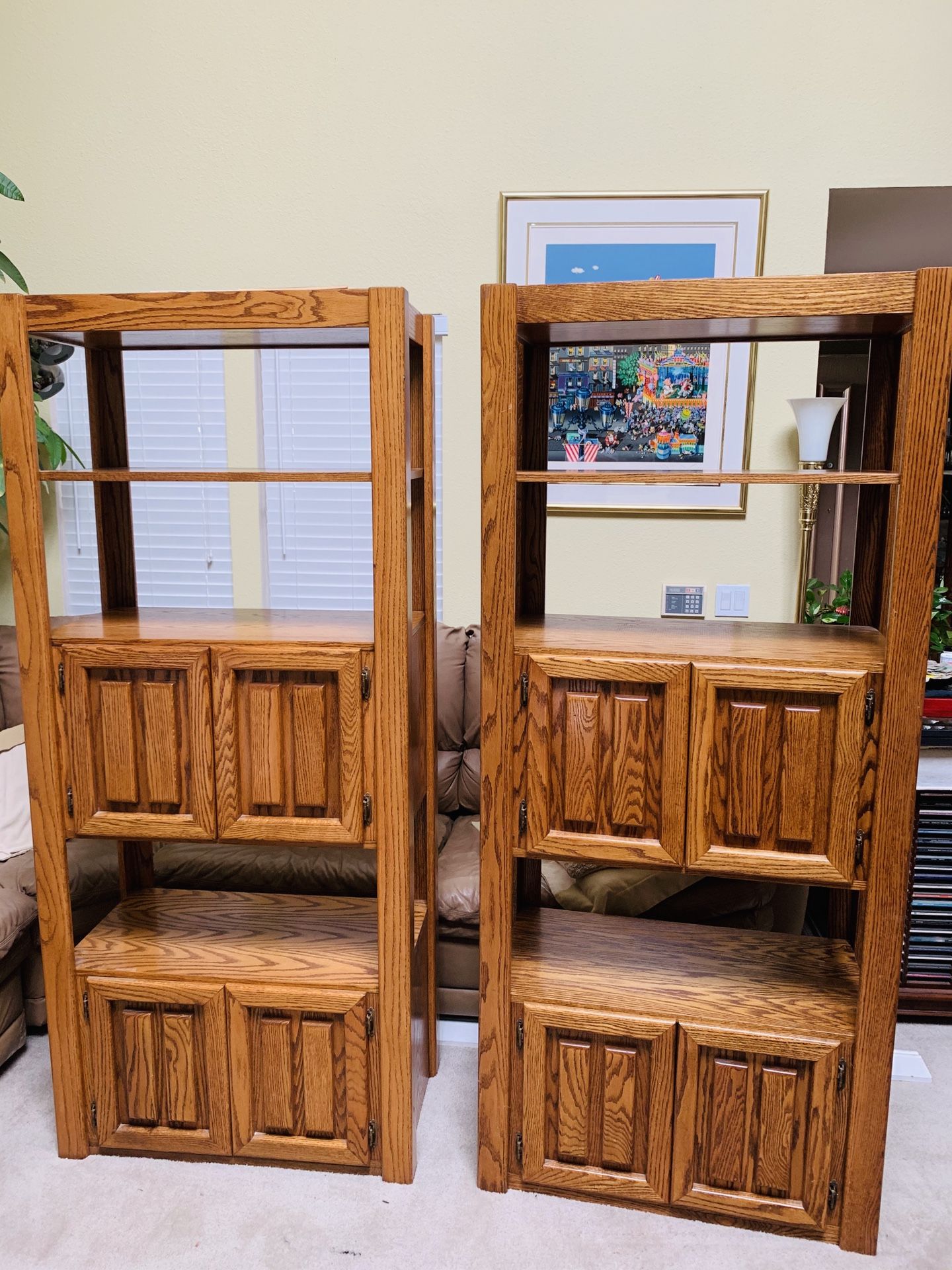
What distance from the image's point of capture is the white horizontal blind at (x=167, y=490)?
9.33 feet

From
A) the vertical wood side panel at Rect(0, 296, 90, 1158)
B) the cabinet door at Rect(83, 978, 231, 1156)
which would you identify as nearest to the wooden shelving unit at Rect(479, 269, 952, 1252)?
the cabinet door at Rect(83, 978, 231, 1156)

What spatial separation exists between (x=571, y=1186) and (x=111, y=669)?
1.39m

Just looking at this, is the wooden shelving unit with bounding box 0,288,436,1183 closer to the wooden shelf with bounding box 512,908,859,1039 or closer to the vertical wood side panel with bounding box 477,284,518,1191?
the vertical wood side panel with bounding box 477,284,518,1191

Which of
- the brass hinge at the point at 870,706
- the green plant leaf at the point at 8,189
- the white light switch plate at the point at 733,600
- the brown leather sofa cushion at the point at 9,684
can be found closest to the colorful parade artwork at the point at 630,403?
the white light switch plate at the point at 733,600

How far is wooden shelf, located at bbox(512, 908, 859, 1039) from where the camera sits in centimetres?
165

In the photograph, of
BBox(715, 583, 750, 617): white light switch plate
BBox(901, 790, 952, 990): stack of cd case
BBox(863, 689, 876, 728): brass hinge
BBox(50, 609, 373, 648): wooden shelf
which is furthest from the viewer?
BBox(715, 583, 750, 617): white light switch plate

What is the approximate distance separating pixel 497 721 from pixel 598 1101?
0.78 m

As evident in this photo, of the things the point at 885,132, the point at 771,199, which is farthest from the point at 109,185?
the point at 885,132

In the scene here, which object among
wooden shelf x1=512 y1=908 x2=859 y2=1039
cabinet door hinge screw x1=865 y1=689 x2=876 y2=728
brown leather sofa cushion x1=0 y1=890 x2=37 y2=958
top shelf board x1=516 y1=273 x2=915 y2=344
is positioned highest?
top shelf board x1=516 y1=273 x2=915 y2=344

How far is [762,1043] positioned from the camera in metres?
1.60

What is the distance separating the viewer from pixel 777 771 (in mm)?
1540

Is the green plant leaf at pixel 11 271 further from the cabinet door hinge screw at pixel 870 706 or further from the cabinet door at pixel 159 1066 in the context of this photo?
the cabinet door hinge screw at pixel 870 706

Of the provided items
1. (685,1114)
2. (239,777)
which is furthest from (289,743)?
(685,1114)

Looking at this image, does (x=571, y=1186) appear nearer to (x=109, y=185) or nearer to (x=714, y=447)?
(x=714, y=447)
